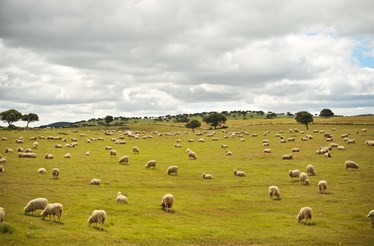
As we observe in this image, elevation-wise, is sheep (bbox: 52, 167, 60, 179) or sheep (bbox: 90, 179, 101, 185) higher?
sheep (bbox: 52, 167, 60, 179)

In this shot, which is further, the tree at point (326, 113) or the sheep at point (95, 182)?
the tree at point (326, 113)

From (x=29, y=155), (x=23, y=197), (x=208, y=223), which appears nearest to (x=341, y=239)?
(x=208, y=223)

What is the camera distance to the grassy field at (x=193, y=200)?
2325 cm

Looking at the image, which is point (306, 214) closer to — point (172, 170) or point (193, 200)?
point (193, 200)

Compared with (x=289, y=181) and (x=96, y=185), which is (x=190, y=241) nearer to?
(x=96, y=185)

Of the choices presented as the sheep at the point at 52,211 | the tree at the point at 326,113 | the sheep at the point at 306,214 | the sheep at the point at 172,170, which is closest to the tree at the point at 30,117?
the sheep at the point at 172,170

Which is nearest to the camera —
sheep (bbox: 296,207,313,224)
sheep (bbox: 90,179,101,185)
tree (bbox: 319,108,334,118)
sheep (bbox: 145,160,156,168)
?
sheep (bbox: 296,207,313,224)

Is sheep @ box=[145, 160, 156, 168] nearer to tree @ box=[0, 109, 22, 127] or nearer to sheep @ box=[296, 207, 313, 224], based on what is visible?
sheep @ box=[296, 207, 313, 224]

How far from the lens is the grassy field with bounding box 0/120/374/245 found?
23.2 meters

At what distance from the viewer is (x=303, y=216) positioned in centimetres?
2797

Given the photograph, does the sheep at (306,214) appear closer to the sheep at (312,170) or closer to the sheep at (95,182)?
the sheep at (312,170)

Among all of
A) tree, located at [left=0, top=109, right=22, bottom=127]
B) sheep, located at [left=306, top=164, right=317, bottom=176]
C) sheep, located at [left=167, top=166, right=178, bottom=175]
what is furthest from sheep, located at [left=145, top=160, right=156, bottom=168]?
tree, located at [left=0, top=109, right=22, bottom=127]

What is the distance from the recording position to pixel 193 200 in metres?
35.0

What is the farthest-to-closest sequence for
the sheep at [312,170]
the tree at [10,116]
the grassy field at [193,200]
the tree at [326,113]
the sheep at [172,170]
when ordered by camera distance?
the tree at [326,113] → the tree at [10,116] → the sheep at [172,170] → the sheep at [312,170] → the grassy field at [193,200]
